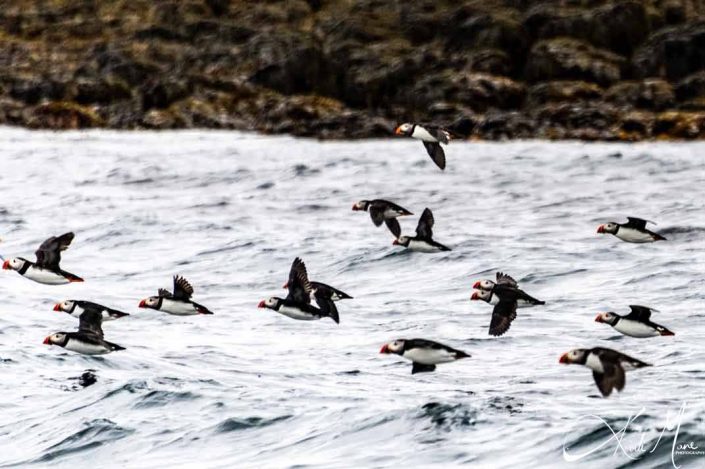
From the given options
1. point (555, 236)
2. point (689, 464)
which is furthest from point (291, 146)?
point (689, 464)

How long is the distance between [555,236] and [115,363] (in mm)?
11762

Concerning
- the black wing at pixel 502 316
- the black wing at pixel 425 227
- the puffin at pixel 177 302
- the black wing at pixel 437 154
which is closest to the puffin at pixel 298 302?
the puffin at pixel 177 302

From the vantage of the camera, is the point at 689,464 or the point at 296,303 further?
the point at 296,303

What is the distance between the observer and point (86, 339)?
49.9 feet

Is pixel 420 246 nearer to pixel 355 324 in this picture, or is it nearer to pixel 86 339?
pixel 355 324

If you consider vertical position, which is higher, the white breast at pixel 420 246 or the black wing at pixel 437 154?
the black wing at pixel 437 154

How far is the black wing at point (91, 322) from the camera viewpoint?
15556 millimetres

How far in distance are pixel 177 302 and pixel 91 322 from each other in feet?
3.64

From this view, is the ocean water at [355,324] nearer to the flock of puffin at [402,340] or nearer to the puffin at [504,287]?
the flock of puffin at [402,340]

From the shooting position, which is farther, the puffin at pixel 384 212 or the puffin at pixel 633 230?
the puffin at pixel 384 212

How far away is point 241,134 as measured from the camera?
169ft

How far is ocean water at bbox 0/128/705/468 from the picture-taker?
12523 mm

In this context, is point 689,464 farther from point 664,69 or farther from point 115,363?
point 664,69

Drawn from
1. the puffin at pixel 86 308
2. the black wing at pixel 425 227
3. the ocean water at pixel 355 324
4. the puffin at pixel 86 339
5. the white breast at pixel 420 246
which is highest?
the black wing at pixel 425 227
